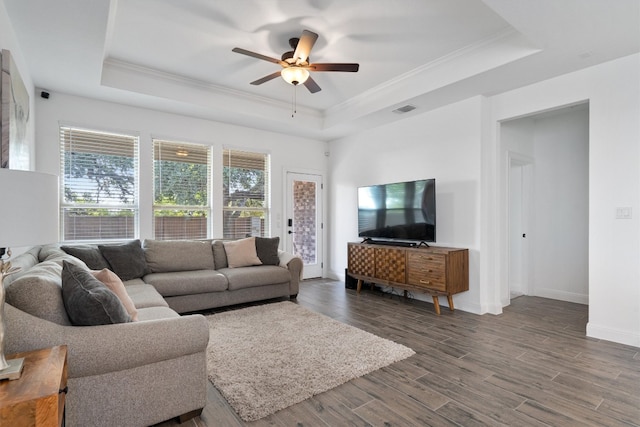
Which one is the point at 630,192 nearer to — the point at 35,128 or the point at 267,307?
the point at 267,307

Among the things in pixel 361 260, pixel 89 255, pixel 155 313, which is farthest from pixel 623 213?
pixel 89 255

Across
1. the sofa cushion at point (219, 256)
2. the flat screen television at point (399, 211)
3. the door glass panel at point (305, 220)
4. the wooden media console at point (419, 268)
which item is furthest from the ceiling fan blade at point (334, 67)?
the door glass panel at point (305, 220)

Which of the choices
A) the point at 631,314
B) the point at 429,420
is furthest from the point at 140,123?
the point at 631,314

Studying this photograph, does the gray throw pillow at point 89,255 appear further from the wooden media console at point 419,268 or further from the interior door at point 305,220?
the wooden media console at point 419,268

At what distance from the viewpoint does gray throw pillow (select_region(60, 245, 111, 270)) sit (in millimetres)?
3641

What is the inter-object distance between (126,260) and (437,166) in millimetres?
4159

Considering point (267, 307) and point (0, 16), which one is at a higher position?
point (0, 16)

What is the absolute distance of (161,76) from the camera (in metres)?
4.17

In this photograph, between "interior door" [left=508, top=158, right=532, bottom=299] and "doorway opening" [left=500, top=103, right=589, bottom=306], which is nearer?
"doorway opening" [left=500, top=103, right=589, bottom=306]

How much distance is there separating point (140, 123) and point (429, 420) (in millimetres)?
4815

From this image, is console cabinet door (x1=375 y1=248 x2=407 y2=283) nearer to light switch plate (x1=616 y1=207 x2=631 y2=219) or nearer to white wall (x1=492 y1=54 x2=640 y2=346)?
white wall (x1=492 y1=54 x2=640 y2=346)

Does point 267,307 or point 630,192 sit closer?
point 630,192

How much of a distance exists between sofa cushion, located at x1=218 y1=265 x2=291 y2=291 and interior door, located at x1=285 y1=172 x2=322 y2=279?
1.41 metres

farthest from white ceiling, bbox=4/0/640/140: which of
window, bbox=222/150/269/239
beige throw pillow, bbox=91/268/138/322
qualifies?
beige throw pillow, bbox=91/268/138/322
